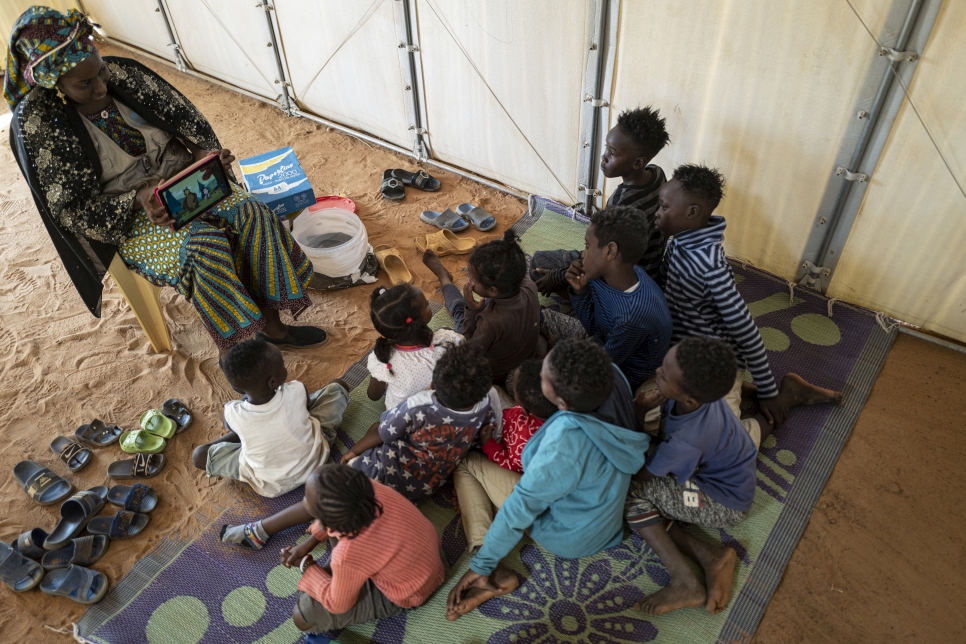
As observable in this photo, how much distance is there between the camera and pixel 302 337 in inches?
128

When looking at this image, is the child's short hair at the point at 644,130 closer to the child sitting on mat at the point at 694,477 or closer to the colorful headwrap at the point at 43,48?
the child sitting on mat at the point at 694,477

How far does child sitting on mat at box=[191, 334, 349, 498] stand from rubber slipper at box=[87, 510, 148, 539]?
29 cm

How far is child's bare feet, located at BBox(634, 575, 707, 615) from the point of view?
215 cm

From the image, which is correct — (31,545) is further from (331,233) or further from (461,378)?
(331,233)

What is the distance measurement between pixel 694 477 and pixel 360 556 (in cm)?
114

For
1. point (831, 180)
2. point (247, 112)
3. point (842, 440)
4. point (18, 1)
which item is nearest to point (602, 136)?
point (831, 180)

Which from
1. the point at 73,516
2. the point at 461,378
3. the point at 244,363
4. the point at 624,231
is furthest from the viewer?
the point at 73,516

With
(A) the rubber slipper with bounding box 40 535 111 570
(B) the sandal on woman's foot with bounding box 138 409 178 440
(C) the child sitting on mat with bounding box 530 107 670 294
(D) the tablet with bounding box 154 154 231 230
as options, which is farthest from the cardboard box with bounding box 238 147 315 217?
(A) the rubber slipper with bounding box 40 535 111 570

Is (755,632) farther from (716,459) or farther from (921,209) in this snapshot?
(921,209)

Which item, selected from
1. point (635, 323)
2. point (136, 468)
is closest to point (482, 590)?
point (635, 323)

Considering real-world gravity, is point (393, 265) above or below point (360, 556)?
below

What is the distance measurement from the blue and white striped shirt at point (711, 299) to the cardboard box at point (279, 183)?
1996mm

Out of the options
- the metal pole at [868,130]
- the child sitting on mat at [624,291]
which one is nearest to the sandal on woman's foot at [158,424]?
the child sitting on mat at [624,291]

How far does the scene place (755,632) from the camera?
2.15 metres
